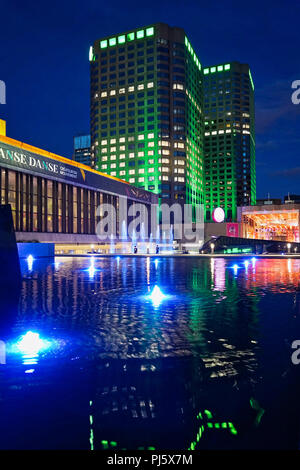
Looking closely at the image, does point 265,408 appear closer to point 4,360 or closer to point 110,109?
point 4,360

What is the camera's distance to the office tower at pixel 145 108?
122 meters

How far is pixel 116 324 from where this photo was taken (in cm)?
763

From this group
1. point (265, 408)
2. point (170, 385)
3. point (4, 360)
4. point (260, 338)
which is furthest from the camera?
point (260, 338)

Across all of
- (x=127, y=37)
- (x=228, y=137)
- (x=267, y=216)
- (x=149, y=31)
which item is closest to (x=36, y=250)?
(x=267, y=216)

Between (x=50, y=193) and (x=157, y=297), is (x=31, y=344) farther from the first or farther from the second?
(x=50, y=193)

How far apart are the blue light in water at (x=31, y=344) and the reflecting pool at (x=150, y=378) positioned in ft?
0.06

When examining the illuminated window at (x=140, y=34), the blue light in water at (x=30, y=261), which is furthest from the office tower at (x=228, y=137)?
the blue light in water at (x=30, y=261)

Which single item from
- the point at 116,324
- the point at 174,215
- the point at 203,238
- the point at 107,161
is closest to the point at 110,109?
the point at 107,161

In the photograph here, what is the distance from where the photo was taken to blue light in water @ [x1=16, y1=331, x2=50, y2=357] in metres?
5.72

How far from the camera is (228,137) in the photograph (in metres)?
184

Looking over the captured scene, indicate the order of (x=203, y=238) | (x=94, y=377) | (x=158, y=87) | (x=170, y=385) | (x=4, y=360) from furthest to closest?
(x=158, y=87)
(x=203, y=238)
(x=4, y=360)
(x=94, y=377)
(x=170, y=385)

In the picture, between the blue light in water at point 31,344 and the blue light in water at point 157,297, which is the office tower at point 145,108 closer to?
the blue light in water at point 157,297
